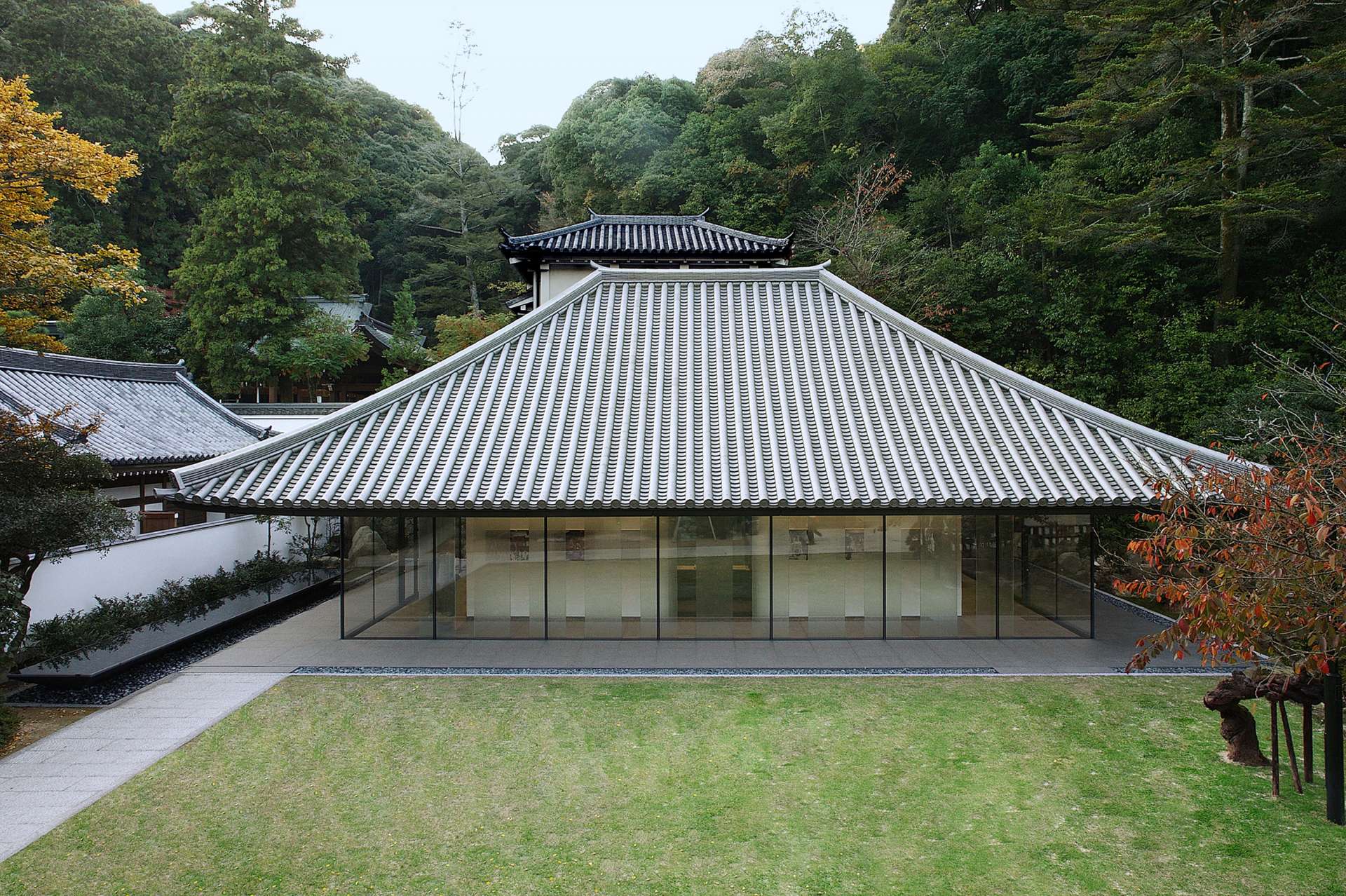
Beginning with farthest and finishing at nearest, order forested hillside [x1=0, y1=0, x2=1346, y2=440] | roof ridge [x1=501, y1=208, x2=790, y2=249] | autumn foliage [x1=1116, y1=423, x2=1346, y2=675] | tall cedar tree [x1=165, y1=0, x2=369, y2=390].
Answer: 1. tall cedar tree [x1=165, y1=0, x2=369, y2=390]
2. roof ridge [x1=501, y1=208, x2=790, y2=249]
3. forested hillside [x1=0, y1=0, x2=1346, y2=440]
4. autumn foliage [x1=1116, y1=423, x2=1346, y2=675]

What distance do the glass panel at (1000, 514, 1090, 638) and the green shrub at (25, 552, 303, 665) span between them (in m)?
14.4

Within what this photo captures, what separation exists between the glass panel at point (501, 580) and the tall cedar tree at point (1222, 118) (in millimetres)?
16330

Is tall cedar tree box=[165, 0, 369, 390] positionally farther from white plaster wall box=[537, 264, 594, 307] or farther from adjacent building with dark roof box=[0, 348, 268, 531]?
white plaster wall box=[537, 264, 594, 307]

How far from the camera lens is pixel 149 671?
11.3 m

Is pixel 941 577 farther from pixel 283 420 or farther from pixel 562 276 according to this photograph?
pixel 283 420

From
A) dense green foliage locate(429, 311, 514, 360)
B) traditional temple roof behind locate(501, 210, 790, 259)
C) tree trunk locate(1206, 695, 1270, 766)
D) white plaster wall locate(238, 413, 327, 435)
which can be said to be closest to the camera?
tree trunk locate(1206, 695, 1270, 766)

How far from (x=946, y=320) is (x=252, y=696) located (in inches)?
835

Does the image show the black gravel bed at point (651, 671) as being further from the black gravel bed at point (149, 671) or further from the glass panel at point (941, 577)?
the black gravel bed at point (149, 671)

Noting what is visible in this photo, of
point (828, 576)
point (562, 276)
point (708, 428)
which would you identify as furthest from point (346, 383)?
point (828, 576)

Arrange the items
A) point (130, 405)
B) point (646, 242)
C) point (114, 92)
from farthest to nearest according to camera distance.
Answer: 1. point (114, 92)
2. point (646, 242)
3. point (130, 405)

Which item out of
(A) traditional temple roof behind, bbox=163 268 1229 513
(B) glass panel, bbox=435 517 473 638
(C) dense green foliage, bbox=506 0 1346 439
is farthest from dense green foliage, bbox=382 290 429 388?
(B) glass panel, bbox=435 517 473 638

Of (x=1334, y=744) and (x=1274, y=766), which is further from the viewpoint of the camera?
(x=1274, y=766)

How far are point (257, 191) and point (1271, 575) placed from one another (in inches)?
1381

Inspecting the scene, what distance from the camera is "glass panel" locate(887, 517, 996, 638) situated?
39.7 feet
